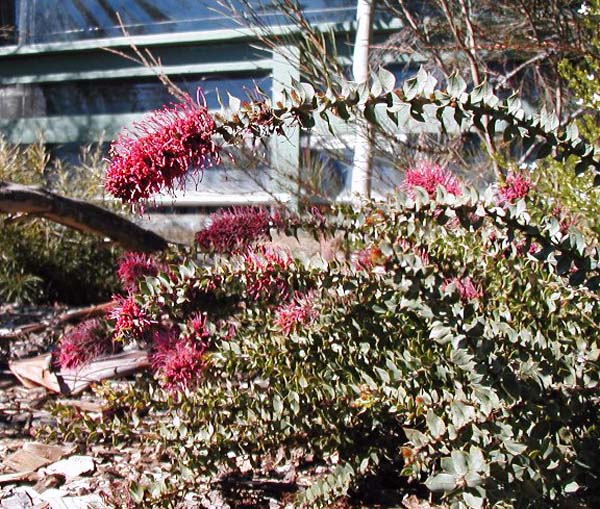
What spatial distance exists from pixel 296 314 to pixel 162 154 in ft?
2.19

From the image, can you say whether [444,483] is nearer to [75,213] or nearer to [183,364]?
[183,364]

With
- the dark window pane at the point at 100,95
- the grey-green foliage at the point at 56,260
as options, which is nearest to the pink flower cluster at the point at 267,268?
the grey-green foliage at the point at 56,260

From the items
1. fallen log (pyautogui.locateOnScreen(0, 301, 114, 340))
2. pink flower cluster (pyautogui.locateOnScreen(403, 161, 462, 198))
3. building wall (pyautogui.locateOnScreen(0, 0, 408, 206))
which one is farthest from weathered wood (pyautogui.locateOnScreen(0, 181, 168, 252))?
pink flower cluster (pyautogui.locateOnScreen(403, 161, 462, 198))

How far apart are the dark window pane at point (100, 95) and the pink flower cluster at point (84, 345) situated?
11.1 feet

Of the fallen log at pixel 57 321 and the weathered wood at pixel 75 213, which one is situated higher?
the weathered wood at pixel 75 213

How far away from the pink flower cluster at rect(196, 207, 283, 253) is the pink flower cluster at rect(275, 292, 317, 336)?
0.23 m

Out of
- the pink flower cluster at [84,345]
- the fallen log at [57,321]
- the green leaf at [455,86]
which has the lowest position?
the fallen log at [57,321]

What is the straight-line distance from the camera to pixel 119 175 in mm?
1153

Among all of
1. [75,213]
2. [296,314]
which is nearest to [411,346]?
[296,314]

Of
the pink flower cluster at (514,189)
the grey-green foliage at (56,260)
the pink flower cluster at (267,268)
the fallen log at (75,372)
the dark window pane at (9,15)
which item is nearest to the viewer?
the pink flower cluster at (267,268)

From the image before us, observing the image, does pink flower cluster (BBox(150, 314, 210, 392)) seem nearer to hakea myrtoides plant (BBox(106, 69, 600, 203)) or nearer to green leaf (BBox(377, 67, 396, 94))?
hakea myrtoides plant (BBox(106, 69, 600, 203))

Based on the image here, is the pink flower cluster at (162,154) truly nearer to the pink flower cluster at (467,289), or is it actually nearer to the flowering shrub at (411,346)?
the flowering shrub at (411,346)

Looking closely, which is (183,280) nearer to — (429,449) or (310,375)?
(310,375)

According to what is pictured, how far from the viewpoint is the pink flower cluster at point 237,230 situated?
1.91 metres
